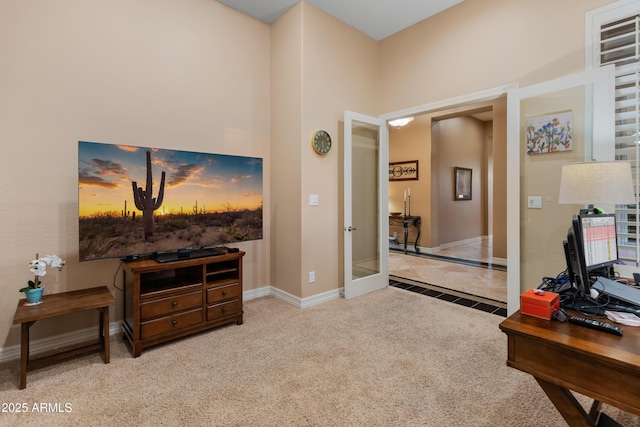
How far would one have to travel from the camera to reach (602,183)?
5.85ft

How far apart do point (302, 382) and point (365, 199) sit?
98.6 inches

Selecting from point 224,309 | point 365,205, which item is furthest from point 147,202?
point 365,205

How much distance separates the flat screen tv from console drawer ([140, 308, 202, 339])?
1.66 feet

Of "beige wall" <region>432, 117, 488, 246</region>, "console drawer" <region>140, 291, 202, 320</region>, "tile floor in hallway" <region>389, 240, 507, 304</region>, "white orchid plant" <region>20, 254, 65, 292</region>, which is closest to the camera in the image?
"white orchid plant" <region>20, 254, 65, 292</region>

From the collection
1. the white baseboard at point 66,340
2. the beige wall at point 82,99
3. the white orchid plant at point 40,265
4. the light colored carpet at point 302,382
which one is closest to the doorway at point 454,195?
the light colored carpet at point 302,382

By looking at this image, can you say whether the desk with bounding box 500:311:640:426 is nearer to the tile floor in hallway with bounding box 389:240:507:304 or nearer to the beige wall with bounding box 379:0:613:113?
the beige wall with bounding box 379:0:613:113

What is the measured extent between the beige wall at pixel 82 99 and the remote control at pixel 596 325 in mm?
3255

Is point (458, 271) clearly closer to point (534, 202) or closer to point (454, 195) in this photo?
point (534, 202)

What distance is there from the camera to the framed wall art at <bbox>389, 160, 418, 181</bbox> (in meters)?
6.77

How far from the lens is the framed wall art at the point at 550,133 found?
266cm

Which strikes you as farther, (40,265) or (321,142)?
(321,142)

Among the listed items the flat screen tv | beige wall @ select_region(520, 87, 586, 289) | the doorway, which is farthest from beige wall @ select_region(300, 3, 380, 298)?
beige wall @ select_region(520, 87, 586, 289)

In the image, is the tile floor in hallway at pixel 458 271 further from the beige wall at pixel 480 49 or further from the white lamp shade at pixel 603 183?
the beige wall at pixel 480 49

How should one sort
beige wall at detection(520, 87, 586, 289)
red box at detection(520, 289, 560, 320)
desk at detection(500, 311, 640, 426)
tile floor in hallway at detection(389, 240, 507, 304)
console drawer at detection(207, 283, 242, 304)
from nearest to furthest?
desk at detection(500, 311, 640, 426) < red box at detection(520, 289, 560, 320) < beige wall at detection(520, 87, 586, 289) < console drawer at detection(207, 283, 242, 304) < tile floor in hallway at detection(389, 240, 507, 304)
